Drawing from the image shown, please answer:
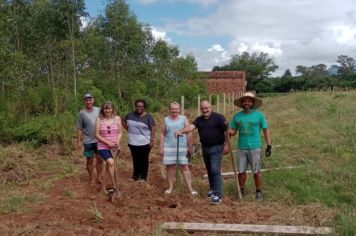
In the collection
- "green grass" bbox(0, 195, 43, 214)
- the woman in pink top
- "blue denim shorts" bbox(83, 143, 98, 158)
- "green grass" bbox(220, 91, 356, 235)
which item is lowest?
"green grass" bbox(0, 195, 43, 214)

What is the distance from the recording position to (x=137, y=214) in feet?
20.5

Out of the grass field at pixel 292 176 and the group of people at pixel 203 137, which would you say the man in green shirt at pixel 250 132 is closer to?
the group of people at pixel 203 137

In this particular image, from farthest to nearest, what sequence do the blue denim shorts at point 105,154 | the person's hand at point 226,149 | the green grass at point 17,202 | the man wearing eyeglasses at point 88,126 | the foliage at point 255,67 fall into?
1. the foliage at point 255,67
2. the man wearing eyeglasses at point 88,126
3. the person's hand at point 226,149
4. the blue denim shorts at point 105,154
5. the green grass at point 17,202

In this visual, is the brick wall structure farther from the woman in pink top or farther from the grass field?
the woman in pink top

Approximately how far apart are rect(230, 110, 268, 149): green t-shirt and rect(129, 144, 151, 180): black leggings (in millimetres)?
1889

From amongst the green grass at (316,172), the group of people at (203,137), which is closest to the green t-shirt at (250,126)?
the group of people at (203,137)

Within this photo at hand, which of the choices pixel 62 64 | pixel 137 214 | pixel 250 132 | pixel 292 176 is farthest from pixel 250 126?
pixel 62 64

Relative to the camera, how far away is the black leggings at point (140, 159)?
819 centimetres

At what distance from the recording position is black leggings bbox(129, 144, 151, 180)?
8.19m

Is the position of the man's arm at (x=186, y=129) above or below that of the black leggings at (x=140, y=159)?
above

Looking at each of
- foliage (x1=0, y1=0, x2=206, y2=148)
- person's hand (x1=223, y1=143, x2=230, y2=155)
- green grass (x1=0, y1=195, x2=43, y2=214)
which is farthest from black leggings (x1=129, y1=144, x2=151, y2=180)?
foliage (x1=0, y1=0, x2=206, y2=148)

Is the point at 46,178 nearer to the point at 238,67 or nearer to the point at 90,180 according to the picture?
the point at 90,180

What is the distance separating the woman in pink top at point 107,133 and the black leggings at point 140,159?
93 cm

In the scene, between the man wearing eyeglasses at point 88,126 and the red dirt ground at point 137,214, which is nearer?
the red dirt ground at point 137,214
